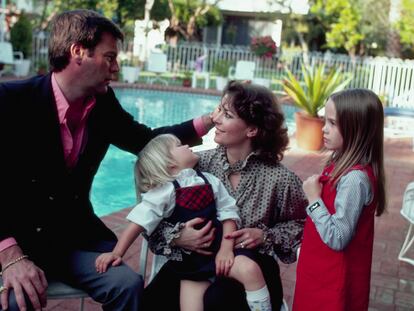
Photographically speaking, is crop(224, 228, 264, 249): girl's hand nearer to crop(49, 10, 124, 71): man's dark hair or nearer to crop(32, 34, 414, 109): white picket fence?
crop(49, 10, 124, 71): man's dark hair

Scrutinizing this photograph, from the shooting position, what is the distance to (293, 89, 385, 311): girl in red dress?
2129 millimetres

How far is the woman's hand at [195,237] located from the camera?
7.20ft

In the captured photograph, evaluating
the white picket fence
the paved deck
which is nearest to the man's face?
the paved deck

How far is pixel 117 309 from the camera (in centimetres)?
220

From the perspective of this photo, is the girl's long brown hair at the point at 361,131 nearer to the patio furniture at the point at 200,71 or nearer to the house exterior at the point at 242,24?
the patio furniture at the point at 200,71

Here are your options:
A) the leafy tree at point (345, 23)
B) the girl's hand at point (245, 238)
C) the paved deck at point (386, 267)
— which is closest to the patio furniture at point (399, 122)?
the paved deck at point (386, 267)

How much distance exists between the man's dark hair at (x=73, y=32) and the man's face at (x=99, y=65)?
2 centimetres

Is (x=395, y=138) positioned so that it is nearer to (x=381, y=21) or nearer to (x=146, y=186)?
(x=146, y=186)

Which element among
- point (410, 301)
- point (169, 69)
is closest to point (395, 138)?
point (410, 301)

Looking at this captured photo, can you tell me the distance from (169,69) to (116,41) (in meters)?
19.6

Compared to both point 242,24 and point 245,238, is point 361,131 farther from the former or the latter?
point 242,24

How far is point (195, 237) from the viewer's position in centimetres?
219

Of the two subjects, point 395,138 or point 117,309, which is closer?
point 117,309

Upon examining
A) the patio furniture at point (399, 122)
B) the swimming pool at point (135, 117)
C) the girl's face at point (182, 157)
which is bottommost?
the swimming pool at point (135, 117)
